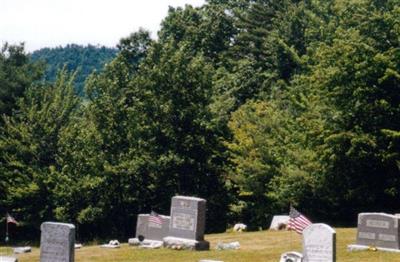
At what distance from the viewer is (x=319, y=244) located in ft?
58.3

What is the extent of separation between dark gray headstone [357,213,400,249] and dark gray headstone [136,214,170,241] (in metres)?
7.07

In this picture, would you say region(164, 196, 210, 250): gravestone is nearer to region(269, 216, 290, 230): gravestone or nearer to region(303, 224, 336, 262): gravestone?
region(303, 224, 336, 262): gravestone

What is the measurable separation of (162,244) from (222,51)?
126 ft

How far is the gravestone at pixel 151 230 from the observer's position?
86.9 ft

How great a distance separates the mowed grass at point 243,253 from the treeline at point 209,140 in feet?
23.8

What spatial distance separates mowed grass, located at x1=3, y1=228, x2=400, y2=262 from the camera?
2148 centimetres

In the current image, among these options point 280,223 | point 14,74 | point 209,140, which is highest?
point 14,74

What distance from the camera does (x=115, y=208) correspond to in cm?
3894

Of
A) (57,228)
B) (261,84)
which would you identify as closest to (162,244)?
(57,228)

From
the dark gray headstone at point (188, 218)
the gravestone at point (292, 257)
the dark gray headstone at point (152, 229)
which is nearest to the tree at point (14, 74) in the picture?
the dark gray headstone at point (152, 229)

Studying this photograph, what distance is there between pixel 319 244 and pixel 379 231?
17.5 ft

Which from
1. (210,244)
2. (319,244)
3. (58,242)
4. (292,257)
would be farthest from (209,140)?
(319,244)

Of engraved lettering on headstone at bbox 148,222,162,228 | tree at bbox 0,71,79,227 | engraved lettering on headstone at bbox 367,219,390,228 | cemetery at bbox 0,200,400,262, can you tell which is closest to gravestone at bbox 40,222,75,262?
cemetery at bbox 0,200,400,262

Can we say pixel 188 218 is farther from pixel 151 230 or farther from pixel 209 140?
pixel 209 140
